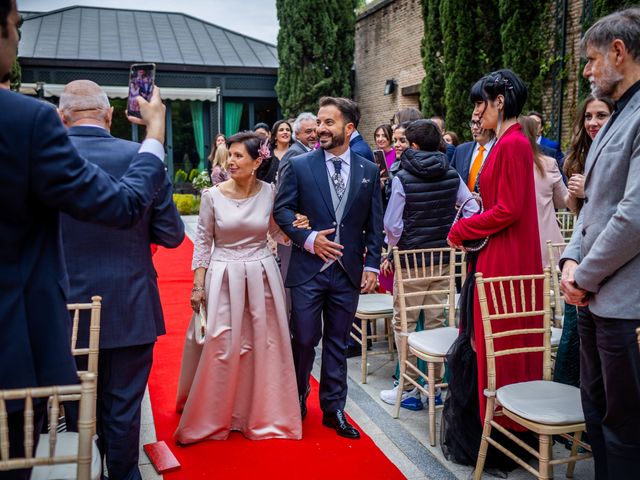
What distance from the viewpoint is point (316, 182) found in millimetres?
3693

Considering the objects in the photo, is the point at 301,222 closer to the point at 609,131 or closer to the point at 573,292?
the point at 573,292

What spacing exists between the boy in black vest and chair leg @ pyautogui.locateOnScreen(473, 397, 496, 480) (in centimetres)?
111

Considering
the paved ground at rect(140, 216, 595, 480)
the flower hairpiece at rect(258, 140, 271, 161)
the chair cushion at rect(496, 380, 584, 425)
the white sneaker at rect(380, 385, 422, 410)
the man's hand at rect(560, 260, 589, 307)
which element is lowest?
the paved ground at rect(140, 216, 595, 480)

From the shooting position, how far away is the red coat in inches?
122

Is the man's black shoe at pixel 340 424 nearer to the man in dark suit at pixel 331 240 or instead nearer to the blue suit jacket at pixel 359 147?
the man in dark suit at pixel 331 240

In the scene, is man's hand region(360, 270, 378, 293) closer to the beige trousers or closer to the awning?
the beige trousers

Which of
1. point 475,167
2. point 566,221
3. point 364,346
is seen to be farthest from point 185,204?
point 364,346

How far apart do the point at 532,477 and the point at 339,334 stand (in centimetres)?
134

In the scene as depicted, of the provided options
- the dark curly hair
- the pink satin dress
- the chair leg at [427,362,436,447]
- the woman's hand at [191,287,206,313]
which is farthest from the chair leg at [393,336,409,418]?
the dark curly hair

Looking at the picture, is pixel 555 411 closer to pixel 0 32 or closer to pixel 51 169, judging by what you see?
pixel 51 169

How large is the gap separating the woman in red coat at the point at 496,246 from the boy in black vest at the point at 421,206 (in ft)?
2.80

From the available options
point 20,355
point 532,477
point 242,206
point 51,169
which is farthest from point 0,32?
point 532,477

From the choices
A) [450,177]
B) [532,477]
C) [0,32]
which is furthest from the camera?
[450,177]

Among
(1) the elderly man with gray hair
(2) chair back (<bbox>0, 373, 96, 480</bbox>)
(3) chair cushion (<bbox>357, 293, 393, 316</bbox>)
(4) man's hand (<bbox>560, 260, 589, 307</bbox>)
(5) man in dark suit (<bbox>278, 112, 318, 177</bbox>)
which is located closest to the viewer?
(2) chair back (<bbox>0, 373, 96, 480</bbox>)
